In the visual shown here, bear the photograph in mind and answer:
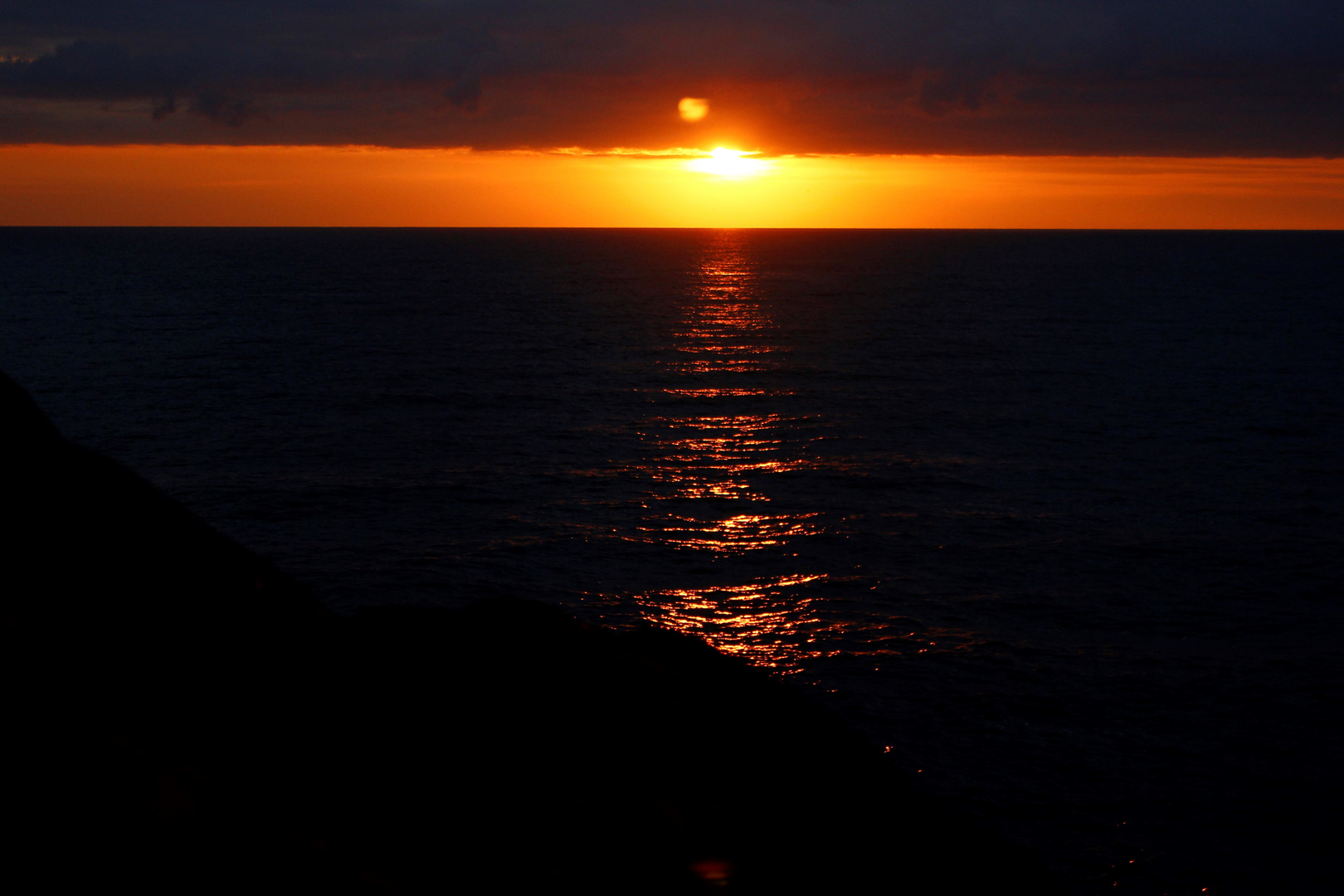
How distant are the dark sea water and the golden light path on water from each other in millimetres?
206

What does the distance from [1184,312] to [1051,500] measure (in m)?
97.0

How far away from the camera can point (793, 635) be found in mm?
32000

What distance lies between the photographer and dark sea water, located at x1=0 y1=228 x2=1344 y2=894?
24984 millimetres

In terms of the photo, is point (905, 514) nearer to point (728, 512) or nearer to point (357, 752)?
point (728, 512)

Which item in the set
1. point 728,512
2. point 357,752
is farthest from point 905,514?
point 357,752

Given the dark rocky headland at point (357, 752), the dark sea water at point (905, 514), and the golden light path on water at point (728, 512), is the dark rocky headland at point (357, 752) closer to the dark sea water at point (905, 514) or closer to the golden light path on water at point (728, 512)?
the dark sea water at point (905, 514)

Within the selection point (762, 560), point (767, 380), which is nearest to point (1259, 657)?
point (762, 560)

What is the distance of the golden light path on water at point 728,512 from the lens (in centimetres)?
3247

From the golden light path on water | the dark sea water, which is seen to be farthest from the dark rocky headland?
the golden light path on water

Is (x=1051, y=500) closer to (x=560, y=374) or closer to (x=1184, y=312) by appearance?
(x=560, y=374)

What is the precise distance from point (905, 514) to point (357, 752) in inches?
1435

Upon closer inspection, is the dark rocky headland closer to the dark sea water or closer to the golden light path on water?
the dark sea water

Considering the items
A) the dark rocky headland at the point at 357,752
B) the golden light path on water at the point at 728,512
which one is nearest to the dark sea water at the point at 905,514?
the golden light path on water at the point at 728,512

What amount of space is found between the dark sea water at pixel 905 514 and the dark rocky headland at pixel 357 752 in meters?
1.71
